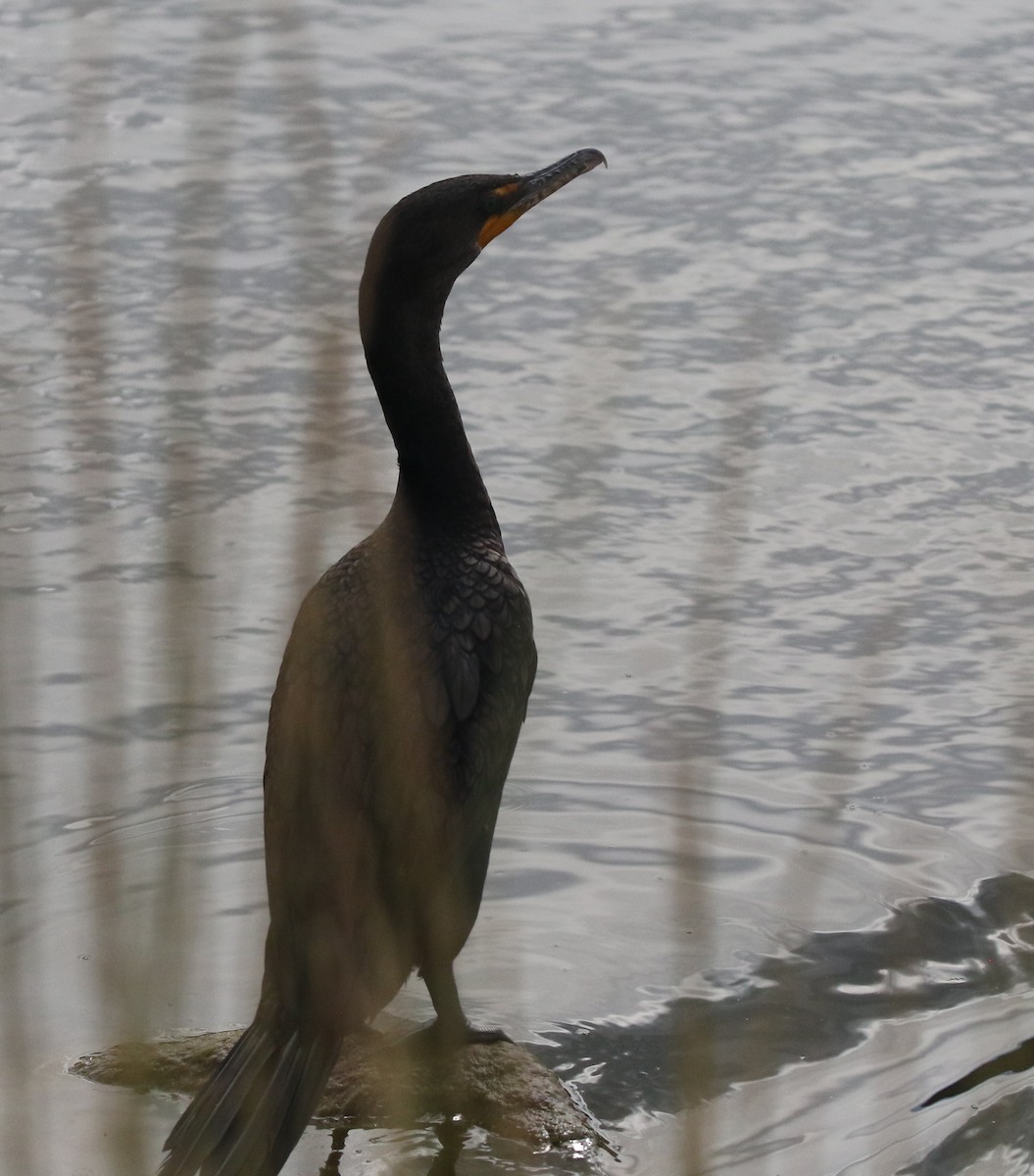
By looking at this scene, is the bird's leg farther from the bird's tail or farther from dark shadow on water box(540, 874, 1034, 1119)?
the bird's tail

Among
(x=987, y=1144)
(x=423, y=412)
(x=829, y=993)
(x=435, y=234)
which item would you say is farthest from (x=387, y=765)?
(x=829, y=993)

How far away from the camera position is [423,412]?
3.83 meters

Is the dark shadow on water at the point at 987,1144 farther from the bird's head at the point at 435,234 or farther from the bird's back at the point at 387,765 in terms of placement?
the bird's head at the point at 435,234

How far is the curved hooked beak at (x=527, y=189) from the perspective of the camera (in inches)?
155

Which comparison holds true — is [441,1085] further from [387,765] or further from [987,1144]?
[987,1144]

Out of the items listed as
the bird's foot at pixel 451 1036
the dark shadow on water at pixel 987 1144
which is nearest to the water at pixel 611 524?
the dark shadow on water at pixel 987 1144

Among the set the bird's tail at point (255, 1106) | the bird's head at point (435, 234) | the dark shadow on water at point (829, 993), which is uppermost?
the bird's head at point (435, 234)

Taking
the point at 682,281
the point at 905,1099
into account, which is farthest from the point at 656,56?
the point at 905,1099

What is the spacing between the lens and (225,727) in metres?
4.97

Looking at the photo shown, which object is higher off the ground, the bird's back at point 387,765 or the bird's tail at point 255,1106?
the bird's back at point 387,765

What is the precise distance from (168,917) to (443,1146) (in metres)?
1.83

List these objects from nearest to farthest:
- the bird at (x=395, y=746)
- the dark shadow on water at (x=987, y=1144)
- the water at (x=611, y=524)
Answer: the water at (x=611, y=524), the bird at (x=395, y=746), the dark shadow on water at (x=987, y=1144)

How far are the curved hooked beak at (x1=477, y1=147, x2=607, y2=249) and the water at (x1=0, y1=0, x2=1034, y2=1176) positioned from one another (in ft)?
0.77

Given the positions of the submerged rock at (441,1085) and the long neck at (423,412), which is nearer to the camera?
the submerged rock at (441,1085)
